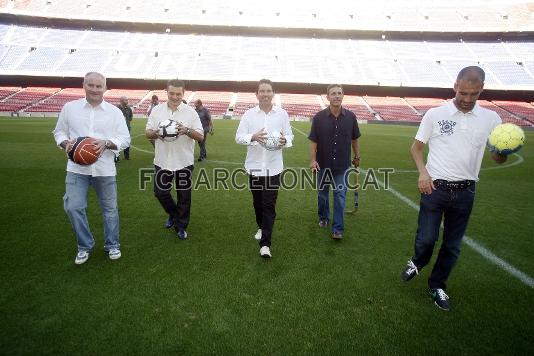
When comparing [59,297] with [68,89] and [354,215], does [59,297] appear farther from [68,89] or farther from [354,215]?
[68,89]

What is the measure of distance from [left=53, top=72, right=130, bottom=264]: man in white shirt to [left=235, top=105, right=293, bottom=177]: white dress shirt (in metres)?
1.49

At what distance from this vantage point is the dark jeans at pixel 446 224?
3.09 meters

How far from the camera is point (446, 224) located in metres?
3.27

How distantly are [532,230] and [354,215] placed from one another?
2.85m

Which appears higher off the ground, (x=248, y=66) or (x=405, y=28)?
(x=405, y=28)

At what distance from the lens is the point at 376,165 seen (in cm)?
1118

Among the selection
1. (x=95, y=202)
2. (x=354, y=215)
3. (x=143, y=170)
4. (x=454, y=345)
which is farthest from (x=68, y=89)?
(x=454, y=345)

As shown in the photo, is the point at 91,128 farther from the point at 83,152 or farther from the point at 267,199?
the point at 267,199

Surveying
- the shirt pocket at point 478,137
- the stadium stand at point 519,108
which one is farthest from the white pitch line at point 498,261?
the stadium stand at point 519,108

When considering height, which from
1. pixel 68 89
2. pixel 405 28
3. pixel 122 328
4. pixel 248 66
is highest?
pixel 405 28

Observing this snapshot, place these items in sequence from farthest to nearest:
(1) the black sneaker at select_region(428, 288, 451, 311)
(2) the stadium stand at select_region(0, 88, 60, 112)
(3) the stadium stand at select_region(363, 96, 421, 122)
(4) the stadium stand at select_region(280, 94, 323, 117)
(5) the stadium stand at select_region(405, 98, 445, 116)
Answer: (5) the stadium stand at select_region(405, 98, 445, 116) → (4) the stadium stand at select_region(280, 94, 323, 117) → (3) the stadium stand at select_region(363, 96, 421, 122) → (2) the stadium stand at select_region(0, 88, 60, 112) → (1) the black sneaker at select_region(428, 288, 451, 311)

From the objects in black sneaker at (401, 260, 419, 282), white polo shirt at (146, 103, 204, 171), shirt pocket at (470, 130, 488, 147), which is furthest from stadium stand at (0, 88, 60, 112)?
shirt pocket at (470, 130, 488, 147)

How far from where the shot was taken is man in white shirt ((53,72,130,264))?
3.71 meters

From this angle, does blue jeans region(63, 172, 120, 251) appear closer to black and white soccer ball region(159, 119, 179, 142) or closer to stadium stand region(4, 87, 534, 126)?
black and white soccer ball region(159, 119, 179, 142)
